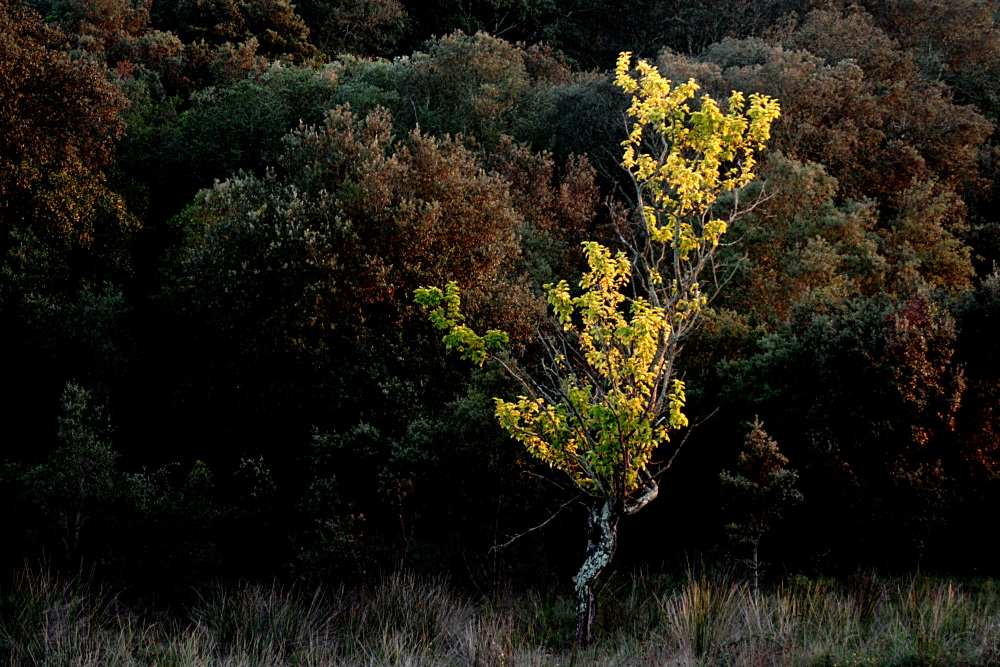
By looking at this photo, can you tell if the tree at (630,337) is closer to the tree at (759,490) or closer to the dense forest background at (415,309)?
the dense forest background at (415,309)

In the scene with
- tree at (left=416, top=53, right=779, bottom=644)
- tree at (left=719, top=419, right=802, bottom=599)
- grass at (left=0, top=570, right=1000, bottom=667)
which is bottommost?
grass at (left=0, top=570, right=1000, bottom=667)

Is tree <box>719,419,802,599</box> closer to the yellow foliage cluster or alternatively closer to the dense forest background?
the dense forest background

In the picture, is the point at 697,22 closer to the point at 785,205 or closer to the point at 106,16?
the point at 785,205

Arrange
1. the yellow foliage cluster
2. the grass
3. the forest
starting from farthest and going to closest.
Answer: the forest
the yellow foliage cluster
the grass

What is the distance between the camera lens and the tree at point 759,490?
13.9 m

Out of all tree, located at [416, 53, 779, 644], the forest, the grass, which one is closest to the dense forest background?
the forest

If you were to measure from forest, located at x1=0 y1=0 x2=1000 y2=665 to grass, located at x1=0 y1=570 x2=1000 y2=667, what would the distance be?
67 mm

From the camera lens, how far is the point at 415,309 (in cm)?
1983

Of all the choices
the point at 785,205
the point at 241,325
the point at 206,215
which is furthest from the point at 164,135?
the point at 785,205

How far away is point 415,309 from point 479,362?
9.33 meters

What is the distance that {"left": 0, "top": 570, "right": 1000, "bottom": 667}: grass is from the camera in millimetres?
7594

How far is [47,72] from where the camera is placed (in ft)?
82.7

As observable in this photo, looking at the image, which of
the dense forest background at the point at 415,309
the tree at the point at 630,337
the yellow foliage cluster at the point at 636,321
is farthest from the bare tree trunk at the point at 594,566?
the dense forest background at the point at 415,309


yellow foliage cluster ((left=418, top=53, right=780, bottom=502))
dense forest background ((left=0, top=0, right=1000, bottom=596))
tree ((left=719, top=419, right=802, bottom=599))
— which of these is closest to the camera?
yellow foliage cluster ((left=418, top=53, right=780, bottom=502))
